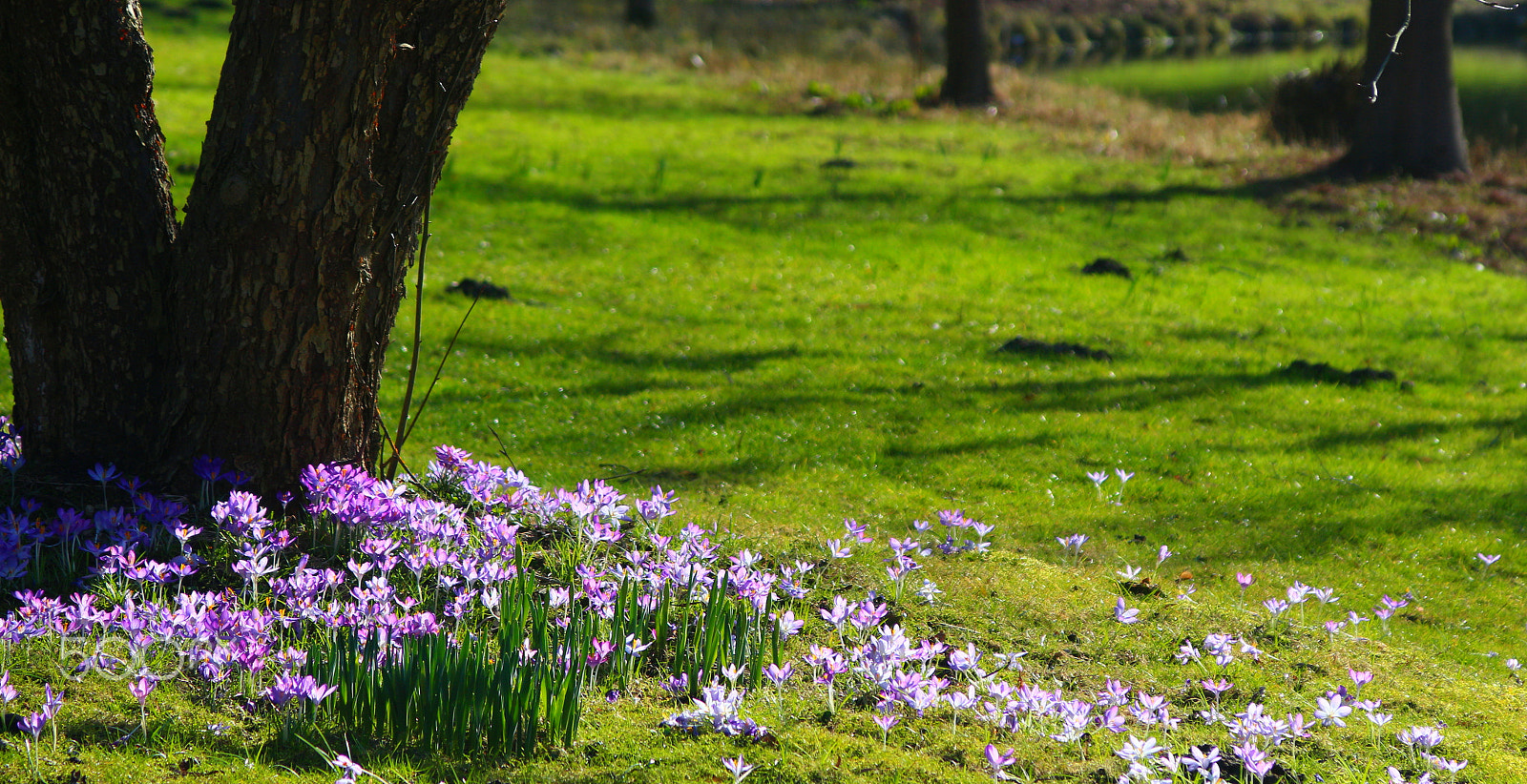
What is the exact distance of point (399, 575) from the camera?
452 cm

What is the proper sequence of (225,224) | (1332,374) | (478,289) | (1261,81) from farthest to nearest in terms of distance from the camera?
(1261,81) → (478,289) → (1332,374) → (225,224)

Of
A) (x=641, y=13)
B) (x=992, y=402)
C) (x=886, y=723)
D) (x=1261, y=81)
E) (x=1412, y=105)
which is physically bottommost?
(x=992, y=402)

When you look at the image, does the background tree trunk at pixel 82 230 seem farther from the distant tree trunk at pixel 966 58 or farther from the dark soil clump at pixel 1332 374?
the distant tree trunk at pixel 966 58

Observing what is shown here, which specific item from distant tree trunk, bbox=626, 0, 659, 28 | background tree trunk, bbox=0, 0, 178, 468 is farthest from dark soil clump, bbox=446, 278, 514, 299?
distant tree trunk, bbox=626, 0, 659, 28

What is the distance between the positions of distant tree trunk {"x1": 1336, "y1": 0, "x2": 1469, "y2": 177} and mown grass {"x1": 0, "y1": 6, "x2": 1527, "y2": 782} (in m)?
1.80

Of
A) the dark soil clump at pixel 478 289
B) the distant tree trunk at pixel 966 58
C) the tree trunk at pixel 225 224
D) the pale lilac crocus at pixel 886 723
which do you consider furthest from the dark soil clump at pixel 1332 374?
the distant tree trunk at pixel 966 58

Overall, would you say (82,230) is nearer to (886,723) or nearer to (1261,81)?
(886,723)

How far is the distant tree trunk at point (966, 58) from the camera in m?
20.6

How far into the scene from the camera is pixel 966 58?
21250 mm

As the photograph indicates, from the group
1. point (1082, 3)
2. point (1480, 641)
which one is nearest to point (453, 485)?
point (1480, 641)

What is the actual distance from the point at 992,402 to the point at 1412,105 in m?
11.0

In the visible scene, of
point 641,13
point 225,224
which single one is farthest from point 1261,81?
point 225,224

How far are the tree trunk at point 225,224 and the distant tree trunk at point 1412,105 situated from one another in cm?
1470

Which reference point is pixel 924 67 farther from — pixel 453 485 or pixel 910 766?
pixel 910 766
